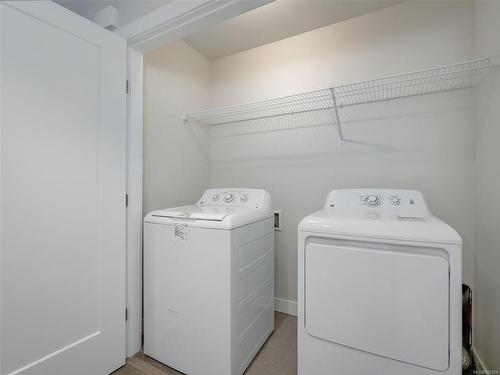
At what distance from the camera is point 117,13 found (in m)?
1.52

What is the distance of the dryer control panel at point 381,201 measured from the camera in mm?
A: 1451

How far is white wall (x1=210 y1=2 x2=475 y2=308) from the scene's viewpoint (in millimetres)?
1556

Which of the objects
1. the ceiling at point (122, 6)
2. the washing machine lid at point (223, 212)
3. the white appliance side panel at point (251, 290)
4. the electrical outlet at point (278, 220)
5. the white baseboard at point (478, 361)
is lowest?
the white baseboard at point (478, 361)

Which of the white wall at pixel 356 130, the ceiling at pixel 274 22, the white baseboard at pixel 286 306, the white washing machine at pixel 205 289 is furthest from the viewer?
the white baseboard at pixel 286 306

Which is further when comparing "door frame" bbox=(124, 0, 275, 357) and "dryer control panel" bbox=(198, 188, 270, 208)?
"dryer control panel" bbox=(198, 188, 270, 208)

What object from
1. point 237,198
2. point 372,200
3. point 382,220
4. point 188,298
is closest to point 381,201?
point 372,200

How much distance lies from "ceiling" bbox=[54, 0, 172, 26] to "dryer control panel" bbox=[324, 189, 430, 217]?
163 cm

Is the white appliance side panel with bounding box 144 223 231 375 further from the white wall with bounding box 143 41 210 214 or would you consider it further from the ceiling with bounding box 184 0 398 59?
the ceiling with bounding box 184 0 398 59

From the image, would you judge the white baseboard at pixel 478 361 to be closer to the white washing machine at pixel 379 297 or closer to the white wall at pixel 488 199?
the white wall at pixel 488 199

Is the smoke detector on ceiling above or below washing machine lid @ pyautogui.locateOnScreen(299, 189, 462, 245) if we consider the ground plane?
above

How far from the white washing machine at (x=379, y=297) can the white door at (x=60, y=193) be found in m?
1.13

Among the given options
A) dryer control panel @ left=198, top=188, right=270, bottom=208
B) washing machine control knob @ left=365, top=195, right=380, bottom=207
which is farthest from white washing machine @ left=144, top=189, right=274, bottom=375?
washing machine control knob @ left=365, top=195, right=380, bottom=207

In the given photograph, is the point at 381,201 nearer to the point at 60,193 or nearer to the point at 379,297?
the point at 379,297

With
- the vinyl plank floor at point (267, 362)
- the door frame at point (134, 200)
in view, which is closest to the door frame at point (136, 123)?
the door frame at point (134, 200)
